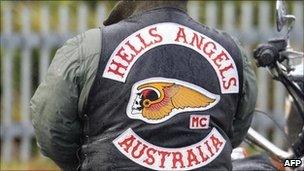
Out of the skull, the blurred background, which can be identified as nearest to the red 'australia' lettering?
the skull

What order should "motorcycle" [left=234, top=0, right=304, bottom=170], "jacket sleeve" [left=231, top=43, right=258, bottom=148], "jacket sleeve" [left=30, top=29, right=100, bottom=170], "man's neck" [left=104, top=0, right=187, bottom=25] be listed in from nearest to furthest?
"jacket sleeve" [left=30, top=29, right=100, bottom=170]
"man's neck" [left=104, top=0, right=187, bottom=25]
"jacket sleeve" [left=231, top=43, right=258, bottom=148]
"motorcycle" [left=234, top=0, right=304, bottom=170]

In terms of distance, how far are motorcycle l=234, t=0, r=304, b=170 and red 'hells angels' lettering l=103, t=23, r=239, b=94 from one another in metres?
0.47

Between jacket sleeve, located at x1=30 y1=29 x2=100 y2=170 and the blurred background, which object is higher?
jacket sleeve, located at x1=30 y1=29 x2=100 y2=170

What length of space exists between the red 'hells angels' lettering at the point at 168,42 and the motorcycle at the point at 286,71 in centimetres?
47

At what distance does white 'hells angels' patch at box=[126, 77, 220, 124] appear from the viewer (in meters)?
3.74

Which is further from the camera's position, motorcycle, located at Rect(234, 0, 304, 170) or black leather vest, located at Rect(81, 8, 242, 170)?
motorcycle, located at Rect(234, 0, 304, 170)

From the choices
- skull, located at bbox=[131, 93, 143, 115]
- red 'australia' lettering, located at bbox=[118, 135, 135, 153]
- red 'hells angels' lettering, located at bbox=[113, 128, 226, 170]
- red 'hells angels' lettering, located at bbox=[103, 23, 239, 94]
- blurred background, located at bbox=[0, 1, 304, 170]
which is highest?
red 'hells angels' lettering, located at bbox=[103, 23, 239, 94]

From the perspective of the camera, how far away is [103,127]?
3.78 meters

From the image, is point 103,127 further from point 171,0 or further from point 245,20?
point 245,20

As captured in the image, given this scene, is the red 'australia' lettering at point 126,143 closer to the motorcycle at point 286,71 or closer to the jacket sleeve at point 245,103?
the jacket sleeve at point 245,103

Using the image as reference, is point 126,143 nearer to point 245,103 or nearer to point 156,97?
point 156,97

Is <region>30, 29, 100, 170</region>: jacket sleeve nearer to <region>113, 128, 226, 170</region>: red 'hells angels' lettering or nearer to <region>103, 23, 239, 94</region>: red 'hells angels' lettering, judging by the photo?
<region>103, 23, 239, 94</region>: red 'hells angels' lettering

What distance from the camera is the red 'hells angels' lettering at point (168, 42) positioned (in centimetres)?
374

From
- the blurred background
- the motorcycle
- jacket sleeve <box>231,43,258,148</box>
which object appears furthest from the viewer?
the blurred background
